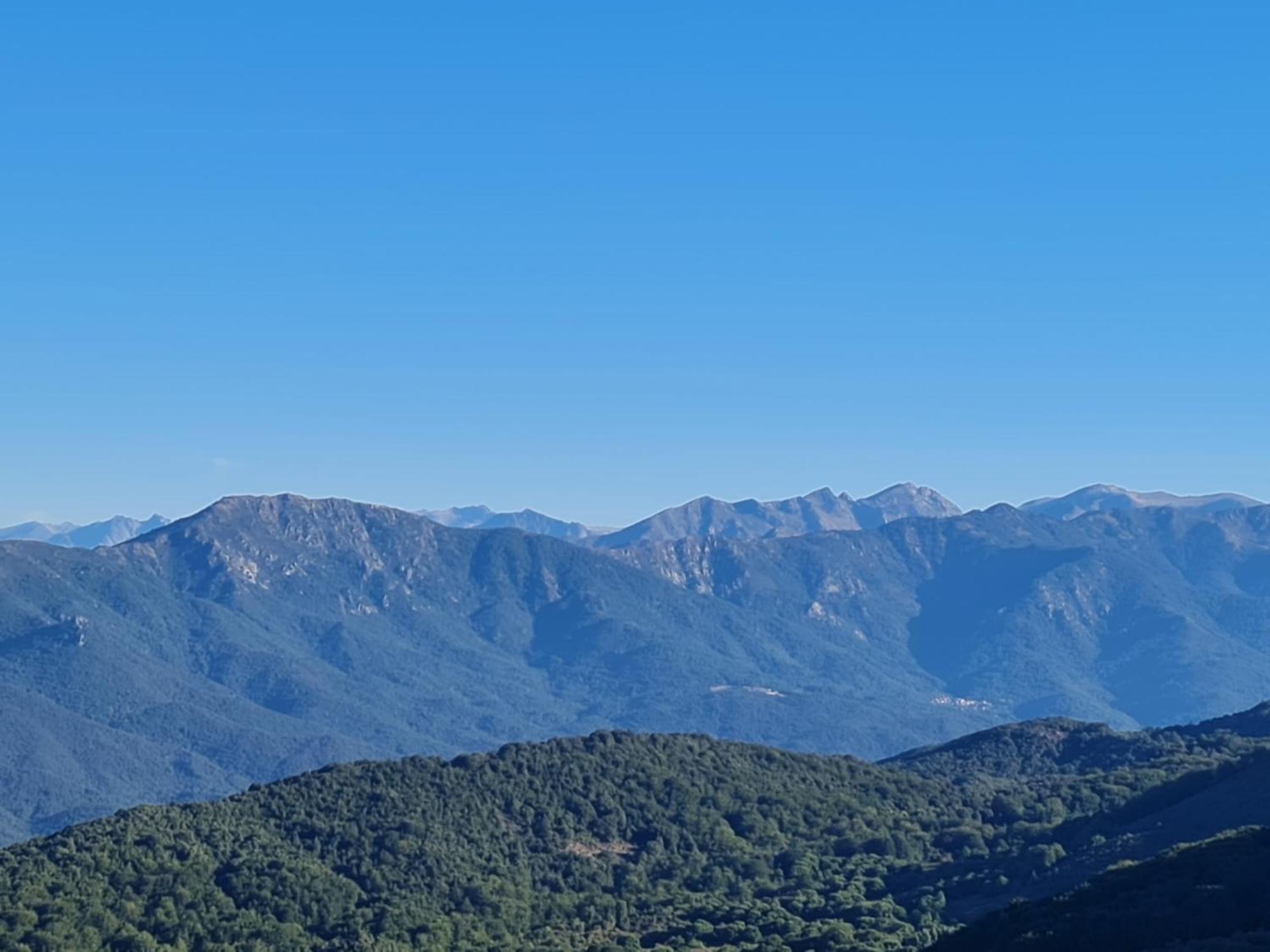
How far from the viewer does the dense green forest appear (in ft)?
448

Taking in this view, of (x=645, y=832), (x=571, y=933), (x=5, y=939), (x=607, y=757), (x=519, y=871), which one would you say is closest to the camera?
(x=5, y=939)

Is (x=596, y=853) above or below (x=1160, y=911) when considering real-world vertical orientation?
above

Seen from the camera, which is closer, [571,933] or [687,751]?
[571,933]

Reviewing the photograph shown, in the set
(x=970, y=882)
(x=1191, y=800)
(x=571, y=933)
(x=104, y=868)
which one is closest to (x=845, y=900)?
(x=970, y=882)

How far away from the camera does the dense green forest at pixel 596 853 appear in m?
137

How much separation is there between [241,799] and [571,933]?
44.0 metres

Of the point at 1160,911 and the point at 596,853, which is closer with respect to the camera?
the point at 1160,911

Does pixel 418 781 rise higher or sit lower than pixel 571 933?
higher

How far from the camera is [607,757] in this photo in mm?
183125

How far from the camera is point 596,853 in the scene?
16275 cm

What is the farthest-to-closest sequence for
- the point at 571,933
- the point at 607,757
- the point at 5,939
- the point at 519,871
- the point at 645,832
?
the point at 607,757, the point at 645,832, the point at 519,871, the point at 571,933, the point at 5,939

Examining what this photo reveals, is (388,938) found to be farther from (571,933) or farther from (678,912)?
(678,912)

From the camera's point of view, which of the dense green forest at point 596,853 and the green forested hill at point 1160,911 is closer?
the green forested hill at point 1160,911

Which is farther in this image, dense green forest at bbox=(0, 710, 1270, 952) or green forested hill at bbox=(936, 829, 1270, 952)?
dense green forest at bbox=(0, 710, 1270, 952)
